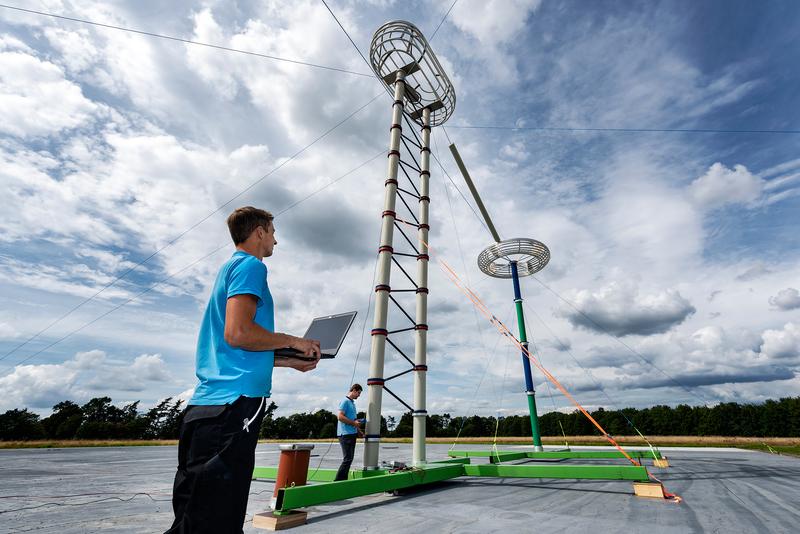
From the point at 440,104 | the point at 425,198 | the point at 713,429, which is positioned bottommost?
the point at 713,429

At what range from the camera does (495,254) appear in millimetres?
19016

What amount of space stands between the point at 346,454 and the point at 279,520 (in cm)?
324

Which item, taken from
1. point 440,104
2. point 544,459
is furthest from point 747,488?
point 440,104

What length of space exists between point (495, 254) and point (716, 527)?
588 inches

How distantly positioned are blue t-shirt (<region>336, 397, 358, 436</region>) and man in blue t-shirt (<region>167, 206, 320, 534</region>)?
6.89 meters

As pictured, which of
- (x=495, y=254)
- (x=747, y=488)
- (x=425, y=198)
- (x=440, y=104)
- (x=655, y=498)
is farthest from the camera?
(x=495, y=254)

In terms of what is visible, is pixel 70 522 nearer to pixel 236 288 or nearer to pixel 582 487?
pixel 236 288

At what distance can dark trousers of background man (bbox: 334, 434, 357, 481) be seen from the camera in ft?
25.5

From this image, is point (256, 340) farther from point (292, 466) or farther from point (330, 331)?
point (292, 466)

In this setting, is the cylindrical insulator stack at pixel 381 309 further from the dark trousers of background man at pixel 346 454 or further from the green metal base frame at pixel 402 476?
the green metal base frame at pixel 402 476

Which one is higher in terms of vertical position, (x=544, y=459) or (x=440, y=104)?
(x=440, y=104)

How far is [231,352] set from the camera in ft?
6.50

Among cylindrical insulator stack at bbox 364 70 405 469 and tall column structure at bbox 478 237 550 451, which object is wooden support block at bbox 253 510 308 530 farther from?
tall column structure at bbox 478 237 550 451

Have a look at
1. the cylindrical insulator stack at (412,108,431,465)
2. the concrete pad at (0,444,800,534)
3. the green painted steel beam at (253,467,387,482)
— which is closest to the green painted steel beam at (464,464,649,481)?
the concrete pad at (0,444,800,534)
